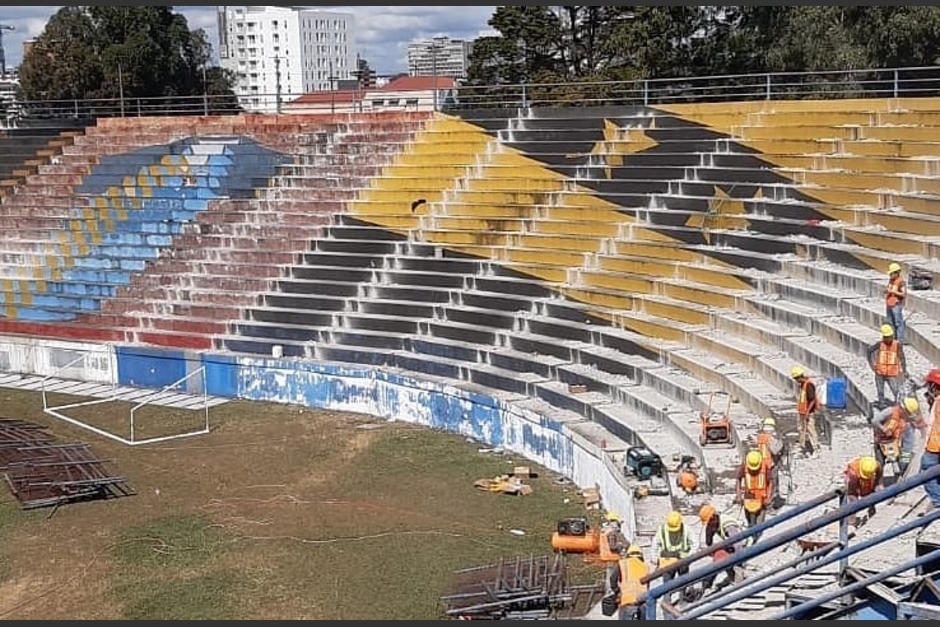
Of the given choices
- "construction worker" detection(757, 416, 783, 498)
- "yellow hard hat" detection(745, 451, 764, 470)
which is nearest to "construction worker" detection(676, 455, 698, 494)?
"construction worker" detection(757, 416, 783, 498)

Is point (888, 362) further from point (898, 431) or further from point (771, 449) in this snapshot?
point (771, 449)

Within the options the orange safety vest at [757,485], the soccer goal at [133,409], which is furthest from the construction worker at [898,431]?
the soccer goal at [133,409]

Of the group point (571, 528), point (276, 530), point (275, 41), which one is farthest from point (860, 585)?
point (275, 41)

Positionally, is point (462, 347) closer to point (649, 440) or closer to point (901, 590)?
point (649, 440)

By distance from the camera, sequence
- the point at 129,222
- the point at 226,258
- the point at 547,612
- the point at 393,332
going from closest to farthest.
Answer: the point at 547,612
the point at 393,332
the point at 226,258
the point at 129,222

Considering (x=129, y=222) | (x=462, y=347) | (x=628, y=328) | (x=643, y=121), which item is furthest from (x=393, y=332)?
(x=129, y=222)

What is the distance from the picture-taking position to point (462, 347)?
60.0 ft

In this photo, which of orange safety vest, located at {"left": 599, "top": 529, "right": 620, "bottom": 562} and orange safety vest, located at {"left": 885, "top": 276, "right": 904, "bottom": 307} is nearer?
orange safety vest, located at {"left": 599, "top": 529, "right": 620, "bottom": 562}

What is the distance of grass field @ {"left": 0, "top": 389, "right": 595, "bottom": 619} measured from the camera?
1093 cm

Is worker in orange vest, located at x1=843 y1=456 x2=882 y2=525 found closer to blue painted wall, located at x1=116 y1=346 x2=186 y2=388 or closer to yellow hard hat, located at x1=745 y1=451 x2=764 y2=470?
yellow hard hat, located at x1=745 y1=451 x2=764 y2=470

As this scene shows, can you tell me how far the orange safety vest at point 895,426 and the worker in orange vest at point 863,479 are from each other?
0.32m

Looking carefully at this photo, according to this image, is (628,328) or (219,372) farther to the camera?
(219,372)

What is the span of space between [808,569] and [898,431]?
121 inches

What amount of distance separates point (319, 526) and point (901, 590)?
748 cm
